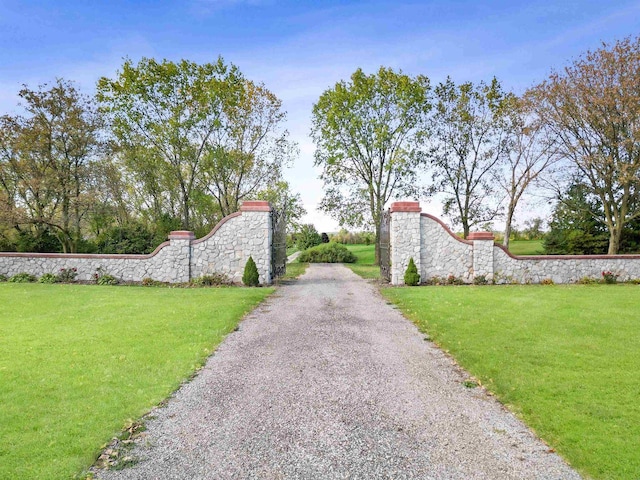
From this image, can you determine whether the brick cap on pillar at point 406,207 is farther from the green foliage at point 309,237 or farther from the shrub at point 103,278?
the green foliage at point 309,237

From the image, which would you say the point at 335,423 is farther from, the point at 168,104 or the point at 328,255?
the point at 328,255

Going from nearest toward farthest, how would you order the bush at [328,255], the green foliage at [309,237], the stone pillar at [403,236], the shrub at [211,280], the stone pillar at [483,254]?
the shrub at [211,280] < the stone pillar at [403,236] < the stone pillar at [483,254] < the bush at [328,255] < the green foliage at [309,237]

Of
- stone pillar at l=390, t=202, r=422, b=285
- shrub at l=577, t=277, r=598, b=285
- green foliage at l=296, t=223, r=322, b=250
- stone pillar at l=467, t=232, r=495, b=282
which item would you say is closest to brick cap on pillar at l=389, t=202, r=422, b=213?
stone pillar at l=390, t=202, r=422, b=285

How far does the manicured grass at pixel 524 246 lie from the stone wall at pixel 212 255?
20.9 metres

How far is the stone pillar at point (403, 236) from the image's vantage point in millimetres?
16094

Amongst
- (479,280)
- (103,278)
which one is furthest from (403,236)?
(103,278)

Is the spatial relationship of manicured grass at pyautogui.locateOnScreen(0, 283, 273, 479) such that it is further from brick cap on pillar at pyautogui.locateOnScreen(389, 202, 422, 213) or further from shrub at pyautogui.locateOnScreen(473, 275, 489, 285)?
shrub at pyautogui.locateOnScreen(473, 275, 489, 285)

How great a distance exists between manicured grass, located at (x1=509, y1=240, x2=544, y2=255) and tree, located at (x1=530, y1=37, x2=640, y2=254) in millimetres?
8683

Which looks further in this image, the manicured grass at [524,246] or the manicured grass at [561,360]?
the manicured grass at [524,246]

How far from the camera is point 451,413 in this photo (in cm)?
442

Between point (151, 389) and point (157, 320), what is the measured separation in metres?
4.19

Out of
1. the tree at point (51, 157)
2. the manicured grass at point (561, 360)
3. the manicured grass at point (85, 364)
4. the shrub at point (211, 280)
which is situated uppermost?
the tree at point (51, 157)

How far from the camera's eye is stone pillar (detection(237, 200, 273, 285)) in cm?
1605

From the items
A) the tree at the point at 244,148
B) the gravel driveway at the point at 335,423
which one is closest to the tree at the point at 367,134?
the tree at the point at 244,148
